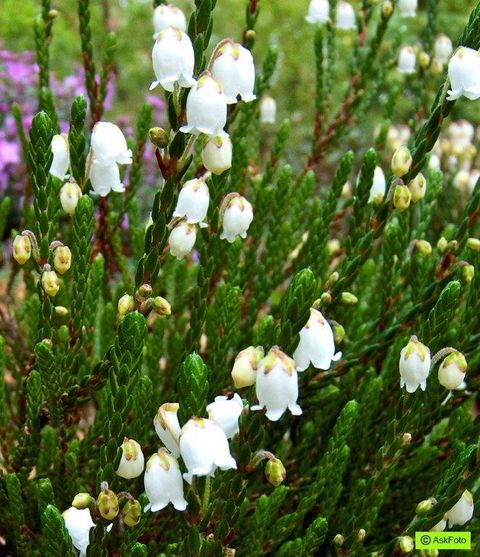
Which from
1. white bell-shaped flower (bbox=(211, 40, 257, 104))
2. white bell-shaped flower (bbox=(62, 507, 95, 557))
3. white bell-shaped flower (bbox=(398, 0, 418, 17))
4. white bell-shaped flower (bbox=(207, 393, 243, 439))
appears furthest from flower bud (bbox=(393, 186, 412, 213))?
white bell-shaped flower (bbox=(398, 0, 418, 17))

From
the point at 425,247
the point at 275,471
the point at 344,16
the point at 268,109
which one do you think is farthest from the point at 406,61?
the point at 275,471

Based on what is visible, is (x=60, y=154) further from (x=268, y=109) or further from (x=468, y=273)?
(x=268, y=109)

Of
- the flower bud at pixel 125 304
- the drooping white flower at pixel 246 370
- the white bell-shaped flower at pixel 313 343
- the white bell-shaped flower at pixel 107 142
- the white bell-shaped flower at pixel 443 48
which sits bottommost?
the drooping white flower at pixel 246 370

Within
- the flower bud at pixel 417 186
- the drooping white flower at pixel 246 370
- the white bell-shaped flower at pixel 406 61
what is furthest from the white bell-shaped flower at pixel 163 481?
the white bell-shaped flower at pixel 406 61

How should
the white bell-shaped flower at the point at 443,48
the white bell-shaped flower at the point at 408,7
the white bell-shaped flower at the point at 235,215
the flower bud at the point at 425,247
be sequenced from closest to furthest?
the white bell-shaped flower at the point at 235,215
the flower bud at the point at 425,247
the white bell-shaped flower at the point at 408,7
the white bell-shaped flower at the point at 443,48

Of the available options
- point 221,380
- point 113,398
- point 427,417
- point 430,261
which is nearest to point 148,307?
point 113,398

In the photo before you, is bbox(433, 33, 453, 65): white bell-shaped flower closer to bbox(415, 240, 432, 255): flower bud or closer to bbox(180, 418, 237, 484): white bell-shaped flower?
bbox(415, 240, 432, 255): flower bud

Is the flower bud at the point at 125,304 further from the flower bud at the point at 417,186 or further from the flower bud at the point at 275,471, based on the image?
the flower bud at the point at 417,186
